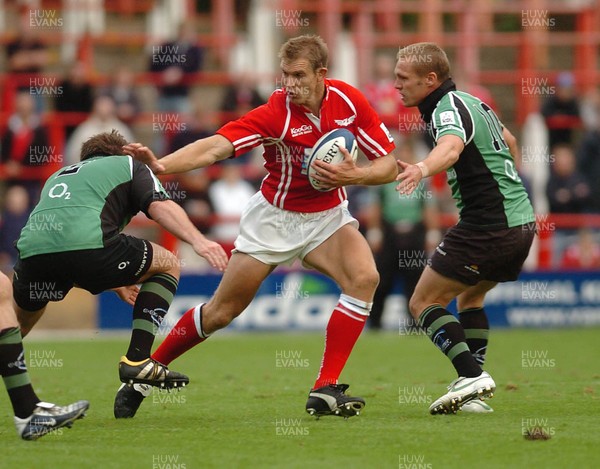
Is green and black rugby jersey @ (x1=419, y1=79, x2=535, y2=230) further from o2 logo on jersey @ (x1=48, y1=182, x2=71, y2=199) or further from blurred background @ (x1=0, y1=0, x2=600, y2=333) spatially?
blurred background @ (x1=0, y1=0, x2=600, y2=333)

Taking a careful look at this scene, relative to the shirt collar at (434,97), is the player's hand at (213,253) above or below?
below

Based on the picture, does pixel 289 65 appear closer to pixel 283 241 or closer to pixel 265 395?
pixel 283 241

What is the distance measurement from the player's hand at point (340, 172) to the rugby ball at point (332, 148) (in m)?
0.07

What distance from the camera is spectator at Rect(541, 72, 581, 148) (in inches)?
709

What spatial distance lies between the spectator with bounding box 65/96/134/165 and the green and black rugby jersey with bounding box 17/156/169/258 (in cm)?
862

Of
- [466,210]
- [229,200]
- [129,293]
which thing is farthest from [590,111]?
[129,293]

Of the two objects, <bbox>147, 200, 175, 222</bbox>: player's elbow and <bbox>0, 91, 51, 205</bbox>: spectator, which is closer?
<bbox>147, 200, 175, 222</bbox>: player's elbow

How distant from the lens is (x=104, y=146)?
7121 mm

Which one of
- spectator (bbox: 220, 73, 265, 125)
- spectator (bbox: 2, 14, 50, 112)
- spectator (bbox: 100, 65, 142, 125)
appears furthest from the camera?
spectator (bbox: 220, 73, 265, 125)

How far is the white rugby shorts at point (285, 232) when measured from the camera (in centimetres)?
741

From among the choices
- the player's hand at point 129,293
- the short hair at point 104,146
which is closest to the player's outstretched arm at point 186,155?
the short hair at point 104,146

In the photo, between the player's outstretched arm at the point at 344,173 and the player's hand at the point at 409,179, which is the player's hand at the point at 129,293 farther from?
the player's hand at the point at 409,179

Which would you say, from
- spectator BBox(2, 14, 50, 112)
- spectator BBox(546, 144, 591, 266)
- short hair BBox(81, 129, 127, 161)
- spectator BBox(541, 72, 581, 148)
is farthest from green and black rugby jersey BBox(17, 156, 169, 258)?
spectator BBox(541, 72, 581, 148)

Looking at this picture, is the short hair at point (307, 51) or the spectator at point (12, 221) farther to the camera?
the spectator at point (12, 221)
